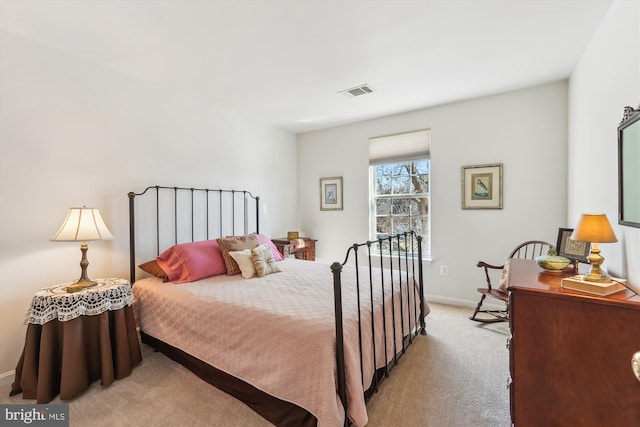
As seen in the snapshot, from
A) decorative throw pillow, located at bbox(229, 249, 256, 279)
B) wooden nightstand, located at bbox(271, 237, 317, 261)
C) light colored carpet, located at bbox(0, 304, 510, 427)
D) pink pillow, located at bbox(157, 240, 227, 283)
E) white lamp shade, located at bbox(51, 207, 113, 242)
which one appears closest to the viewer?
light colored carpet, located at bbox(0, 304, 510, 427)

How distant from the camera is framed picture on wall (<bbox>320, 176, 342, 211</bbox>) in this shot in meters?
4.35

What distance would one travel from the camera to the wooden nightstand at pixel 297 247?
3.90 metres

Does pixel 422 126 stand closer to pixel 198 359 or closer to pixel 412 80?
pixel 412 80

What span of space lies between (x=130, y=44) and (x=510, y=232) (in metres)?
3.98

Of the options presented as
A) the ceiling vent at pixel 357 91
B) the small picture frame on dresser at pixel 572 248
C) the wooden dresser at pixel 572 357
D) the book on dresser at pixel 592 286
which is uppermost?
the ceiling vent at pixel 357 91

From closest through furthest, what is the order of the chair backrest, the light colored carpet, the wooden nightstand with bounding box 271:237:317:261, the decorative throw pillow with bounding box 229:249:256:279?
the light colored carpet → the decorative throw pillow with bounding box 229:249:256:279 → the chair backrest → the wooden nightstand with bounding box 271:237:317:261

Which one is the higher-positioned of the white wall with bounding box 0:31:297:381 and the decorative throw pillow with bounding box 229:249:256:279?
the white wall with bounding box 0:31:297:381

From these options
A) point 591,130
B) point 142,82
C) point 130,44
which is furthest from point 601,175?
point 142,82

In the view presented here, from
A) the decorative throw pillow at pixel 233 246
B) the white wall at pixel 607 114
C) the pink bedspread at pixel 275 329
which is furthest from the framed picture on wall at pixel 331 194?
the white wall at pixel 607 114

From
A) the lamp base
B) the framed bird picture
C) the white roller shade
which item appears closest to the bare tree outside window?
the white roller shade

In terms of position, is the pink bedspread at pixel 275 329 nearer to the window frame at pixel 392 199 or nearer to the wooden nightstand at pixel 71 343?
the wooden nightstand at pixel 71 343

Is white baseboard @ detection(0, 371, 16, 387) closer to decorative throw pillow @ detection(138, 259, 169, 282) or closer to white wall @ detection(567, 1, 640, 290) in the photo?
decorative throw pillow @ detection(138, 259, 169, 282)

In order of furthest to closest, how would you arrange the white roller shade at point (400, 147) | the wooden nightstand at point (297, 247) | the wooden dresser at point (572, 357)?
1. the wooden nightstand at point (297, 247)
2. the white roller shade at point (400, 147)
3. the wooden dresser at point (572, 357)

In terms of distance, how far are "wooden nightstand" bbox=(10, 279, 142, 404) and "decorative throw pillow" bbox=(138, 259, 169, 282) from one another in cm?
45
